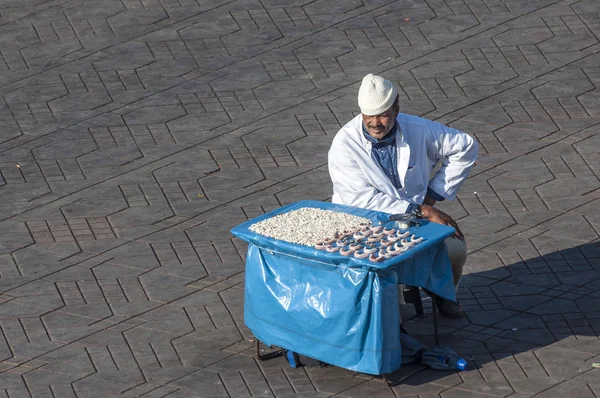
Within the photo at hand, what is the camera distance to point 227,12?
11.9 metres

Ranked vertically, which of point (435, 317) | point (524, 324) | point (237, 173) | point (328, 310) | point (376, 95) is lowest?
point (237, 173)

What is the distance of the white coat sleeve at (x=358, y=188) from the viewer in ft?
22.9

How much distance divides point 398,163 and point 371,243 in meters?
0.78

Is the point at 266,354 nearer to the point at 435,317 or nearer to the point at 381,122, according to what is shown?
the point at 435,317

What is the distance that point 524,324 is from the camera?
7.21 meters

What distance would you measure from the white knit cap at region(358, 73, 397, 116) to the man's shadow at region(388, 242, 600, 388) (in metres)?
1.41

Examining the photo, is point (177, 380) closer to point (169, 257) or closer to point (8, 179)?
point (169, 257)

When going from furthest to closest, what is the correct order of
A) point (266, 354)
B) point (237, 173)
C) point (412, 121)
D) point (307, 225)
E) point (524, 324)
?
point (237, 173) < point (524, 324) < point (412, 121) < point (266, 354) < point (307, 225)

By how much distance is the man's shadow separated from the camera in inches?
263

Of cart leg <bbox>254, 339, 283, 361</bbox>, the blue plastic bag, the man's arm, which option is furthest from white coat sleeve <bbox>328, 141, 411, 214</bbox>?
cart leg <bbox>254, 339, 283, 361</bbox>

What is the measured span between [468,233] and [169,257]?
210cm

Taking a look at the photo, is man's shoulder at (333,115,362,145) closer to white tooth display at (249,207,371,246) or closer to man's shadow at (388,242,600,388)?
white tooth display at (249,207,371,246)

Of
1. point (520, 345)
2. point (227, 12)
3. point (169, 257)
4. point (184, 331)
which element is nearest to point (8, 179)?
point (169, 257)

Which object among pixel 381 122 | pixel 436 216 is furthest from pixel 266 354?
pixel 381 122
